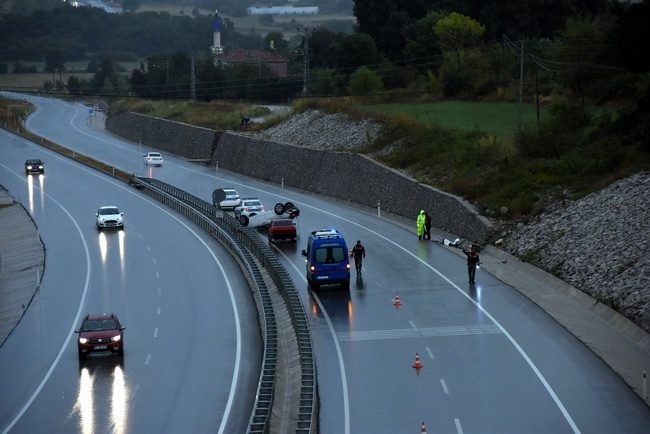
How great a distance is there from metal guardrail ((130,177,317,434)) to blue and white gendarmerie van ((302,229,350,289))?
1.13 m

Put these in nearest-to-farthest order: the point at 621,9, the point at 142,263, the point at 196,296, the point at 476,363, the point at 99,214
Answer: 1. the point at 476,363
2. the point at 196,296
3. the point at 142,263
4. the point at 99,214
5. the point at 621,9

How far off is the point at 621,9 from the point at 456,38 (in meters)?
40.8

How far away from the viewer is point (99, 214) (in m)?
64.7

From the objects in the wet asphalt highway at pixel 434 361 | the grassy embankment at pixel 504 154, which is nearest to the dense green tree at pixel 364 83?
the grassy embankment at pixel 504 154

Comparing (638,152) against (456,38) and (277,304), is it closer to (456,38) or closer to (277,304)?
(277,304)

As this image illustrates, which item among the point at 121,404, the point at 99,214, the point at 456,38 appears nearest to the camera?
the point at 121,404

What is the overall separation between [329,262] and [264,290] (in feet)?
9.15

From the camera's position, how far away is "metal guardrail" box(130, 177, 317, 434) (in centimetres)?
2480

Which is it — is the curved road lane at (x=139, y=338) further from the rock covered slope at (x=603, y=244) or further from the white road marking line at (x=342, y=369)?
the rock covered slope at (x=603, y=244)

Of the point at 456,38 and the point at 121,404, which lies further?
the point at 456,38

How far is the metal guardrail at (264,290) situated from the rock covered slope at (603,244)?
977 centimetres

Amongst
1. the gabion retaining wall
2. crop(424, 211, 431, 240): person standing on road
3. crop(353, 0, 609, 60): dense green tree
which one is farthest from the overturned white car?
crop(353, 0, 609, 60): dense green tree

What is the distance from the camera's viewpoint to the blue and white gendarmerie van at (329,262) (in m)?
41.9

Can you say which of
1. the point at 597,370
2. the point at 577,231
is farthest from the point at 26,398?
the point at 577,231
